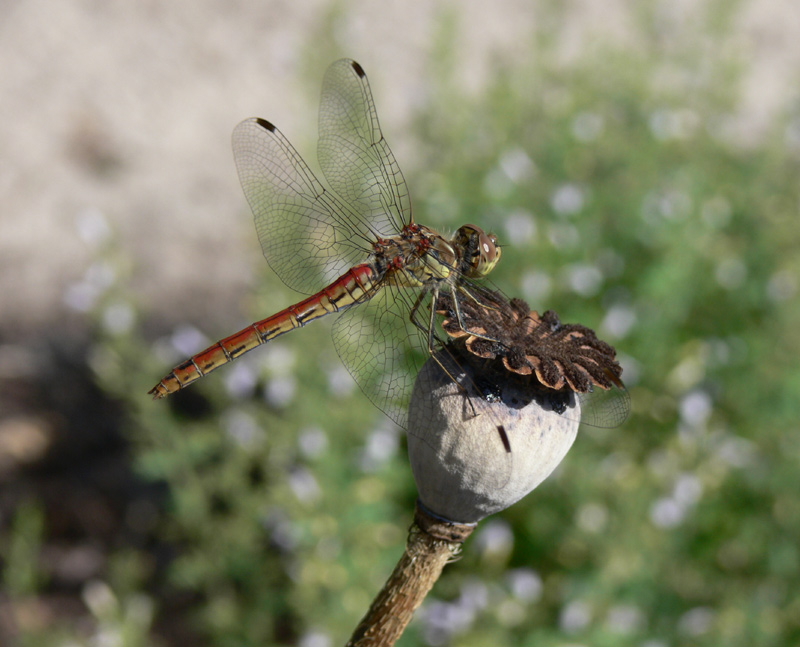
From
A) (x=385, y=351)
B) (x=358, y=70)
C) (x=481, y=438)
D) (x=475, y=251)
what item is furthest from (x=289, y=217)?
(x=481, y=438)

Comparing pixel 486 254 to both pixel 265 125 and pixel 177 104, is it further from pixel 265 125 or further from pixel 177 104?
pixel 177 104

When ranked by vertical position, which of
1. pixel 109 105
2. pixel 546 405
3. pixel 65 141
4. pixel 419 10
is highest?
pixel 419 10

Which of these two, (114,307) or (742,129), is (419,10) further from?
(114,307)

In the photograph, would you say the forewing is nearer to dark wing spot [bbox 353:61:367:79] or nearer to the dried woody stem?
dark wing spot [bbox 353:61:367:79]

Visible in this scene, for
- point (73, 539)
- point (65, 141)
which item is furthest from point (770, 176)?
point (65, 141)

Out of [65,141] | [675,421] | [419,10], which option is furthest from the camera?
[419,10]

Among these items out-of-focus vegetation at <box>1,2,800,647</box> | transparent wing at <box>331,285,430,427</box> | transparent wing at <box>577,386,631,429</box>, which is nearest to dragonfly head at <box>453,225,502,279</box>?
transparent wing at <box>331,285,430,427</box>

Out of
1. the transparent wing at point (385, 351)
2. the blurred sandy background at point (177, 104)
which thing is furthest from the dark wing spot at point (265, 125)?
the blurred sandy background at point (177, 104)
